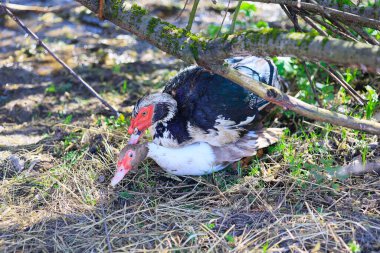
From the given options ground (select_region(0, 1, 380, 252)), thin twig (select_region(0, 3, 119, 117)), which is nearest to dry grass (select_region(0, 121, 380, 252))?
ground (select_region(0, 1, 380, 252))

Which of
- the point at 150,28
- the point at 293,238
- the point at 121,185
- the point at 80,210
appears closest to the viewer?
the point at 293,238

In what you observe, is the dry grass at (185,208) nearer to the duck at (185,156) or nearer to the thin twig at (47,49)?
the duck at (185,156)

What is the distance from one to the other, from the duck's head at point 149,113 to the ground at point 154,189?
29 centimetres

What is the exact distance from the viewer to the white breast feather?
12.4 feet

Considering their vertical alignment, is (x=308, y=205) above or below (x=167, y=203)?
above

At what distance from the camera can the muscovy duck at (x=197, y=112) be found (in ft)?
12.7

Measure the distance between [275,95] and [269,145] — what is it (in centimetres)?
105

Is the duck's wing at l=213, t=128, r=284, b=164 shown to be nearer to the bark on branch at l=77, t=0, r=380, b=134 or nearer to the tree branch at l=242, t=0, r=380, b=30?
the bark on branch at l=77, t=0, r=380, b=134

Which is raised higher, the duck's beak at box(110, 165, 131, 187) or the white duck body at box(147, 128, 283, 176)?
the white duck body at box(147, 128, 283, 176)

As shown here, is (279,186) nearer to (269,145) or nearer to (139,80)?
(269,145)

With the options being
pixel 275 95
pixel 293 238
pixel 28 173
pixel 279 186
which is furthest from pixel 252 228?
pixel 28 173

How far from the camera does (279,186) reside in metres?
3.72

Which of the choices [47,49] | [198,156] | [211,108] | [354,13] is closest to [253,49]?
[354,13]

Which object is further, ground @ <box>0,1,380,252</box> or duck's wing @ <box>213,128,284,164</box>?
duck's wing @ <box>213,128,284,164</box>
